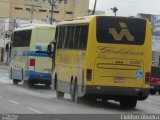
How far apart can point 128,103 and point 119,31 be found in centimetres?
312

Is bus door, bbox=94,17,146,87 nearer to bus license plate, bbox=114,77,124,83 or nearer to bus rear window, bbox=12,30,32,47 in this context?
bus license plate, bbox=114,77,124,83

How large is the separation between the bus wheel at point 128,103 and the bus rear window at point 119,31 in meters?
2.39

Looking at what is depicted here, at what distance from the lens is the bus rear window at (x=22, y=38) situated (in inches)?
1403

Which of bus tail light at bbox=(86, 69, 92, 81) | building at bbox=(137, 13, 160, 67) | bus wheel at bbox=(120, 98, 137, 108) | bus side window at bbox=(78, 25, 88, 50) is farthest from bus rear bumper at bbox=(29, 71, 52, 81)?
building at bbox=(137, 13, 160, 67)

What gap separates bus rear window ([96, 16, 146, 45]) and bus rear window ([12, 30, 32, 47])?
12544 mm

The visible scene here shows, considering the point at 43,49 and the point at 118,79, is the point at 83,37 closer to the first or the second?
the point at 118,79

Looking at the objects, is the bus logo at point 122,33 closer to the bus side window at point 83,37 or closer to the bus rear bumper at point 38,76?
the bus side window at point 83,37

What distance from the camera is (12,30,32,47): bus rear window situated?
3562 cm

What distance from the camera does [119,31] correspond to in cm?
Result: 2314

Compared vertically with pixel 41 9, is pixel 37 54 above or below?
below

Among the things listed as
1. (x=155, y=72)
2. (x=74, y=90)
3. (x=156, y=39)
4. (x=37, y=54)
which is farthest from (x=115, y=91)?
(x=156, y=39)

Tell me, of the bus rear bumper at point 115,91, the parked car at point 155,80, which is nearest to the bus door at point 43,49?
the parked car at point 155,80

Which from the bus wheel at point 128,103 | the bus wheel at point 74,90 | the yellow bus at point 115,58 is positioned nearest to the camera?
the yellow bus at point 115,58

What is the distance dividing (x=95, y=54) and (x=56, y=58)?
5811mm
